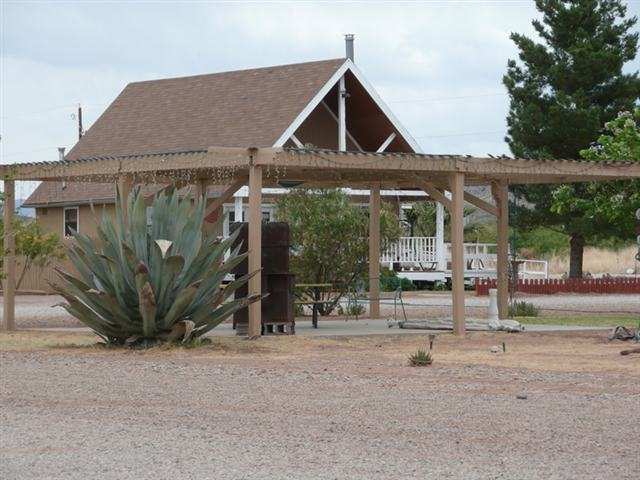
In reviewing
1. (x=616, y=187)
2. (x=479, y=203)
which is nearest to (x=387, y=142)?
(x=479, y=203)

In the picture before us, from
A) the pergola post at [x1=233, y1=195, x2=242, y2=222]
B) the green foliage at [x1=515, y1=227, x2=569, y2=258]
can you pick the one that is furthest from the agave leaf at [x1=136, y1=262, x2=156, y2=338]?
the green foliage at [x1=515, y1=227, x2=569, y2=258]

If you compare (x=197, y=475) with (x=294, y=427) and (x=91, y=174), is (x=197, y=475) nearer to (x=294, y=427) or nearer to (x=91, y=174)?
(x=294, y=427)

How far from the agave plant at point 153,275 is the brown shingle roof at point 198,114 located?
1496 cm

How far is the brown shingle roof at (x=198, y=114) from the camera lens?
33.9 meters

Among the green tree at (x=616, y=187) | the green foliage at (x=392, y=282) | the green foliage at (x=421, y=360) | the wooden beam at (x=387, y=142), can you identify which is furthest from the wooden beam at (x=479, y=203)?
the wooden beam at (x=387, y=142)

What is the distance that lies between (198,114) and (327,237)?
41.6 feet

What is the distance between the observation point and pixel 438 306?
29938 millimetres

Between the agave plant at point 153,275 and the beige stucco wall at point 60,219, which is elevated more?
Result: the beige stucco wall at point 60,219

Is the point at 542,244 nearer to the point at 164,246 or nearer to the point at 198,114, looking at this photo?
the point at 198,114

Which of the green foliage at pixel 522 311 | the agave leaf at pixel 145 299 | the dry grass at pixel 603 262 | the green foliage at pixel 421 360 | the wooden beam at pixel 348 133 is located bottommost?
the green foliage at pixel 421 360

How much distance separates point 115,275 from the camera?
17031 millimetres

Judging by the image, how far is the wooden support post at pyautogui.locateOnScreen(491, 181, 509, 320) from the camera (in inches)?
941

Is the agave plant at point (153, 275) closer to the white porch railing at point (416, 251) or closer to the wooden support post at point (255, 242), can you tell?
the wooden support post at point (255, 242)

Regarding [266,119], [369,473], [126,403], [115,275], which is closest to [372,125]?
[266,119]
